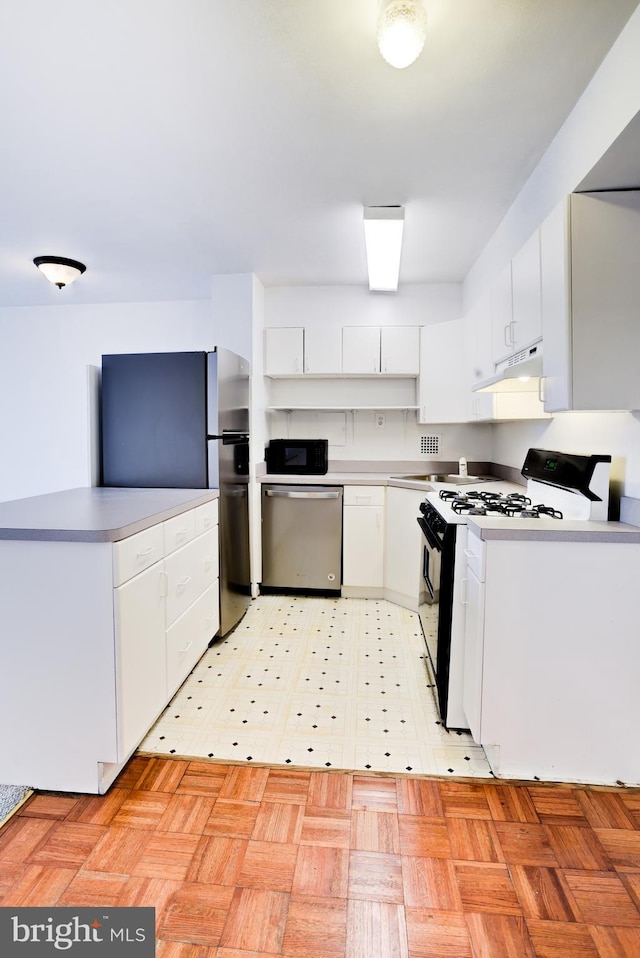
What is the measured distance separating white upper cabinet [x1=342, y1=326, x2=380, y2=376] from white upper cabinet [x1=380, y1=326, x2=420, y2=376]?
0.16ft

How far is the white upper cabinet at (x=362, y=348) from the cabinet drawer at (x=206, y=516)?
1738mm

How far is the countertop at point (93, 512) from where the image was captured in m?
1.50

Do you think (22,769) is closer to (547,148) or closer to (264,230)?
(264,230)

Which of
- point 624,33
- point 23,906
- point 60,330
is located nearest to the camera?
point 23,906

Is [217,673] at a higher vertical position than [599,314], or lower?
lower

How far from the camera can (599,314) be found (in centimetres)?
157

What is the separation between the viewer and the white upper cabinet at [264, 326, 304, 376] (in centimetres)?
372

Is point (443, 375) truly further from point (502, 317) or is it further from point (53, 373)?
point (53, 373)

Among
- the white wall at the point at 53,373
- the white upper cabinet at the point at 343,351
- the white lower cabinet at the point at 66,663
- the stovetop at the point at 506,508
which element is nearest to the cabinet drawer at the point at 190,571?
the white lower cabinet at the point at 66,663

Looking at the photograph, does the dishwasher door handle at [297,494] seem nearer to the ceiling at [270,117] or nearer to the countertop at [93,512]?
the countertop at [93,512]

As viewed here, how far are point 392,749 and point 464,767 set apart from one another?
0.27 m

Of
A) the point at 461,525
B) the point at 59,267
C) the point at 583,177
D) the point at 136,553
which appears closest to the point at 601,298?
the point at 583,177

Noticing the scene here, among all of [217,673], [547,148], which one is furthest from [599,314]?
[217,673]

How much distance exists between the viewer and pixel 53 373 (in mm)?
4570
